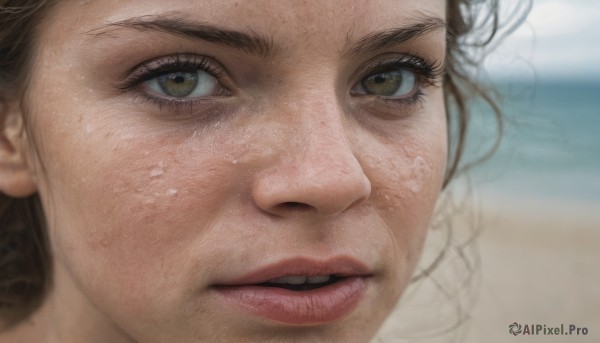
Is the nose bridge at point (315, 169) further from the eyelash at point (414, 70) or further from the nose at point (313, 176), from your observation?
the eyelash at point (414, 70)

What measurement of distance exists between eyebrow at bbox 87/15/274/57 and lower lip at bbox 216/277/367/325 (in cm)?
56

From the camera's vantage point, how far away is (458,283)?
423 cm

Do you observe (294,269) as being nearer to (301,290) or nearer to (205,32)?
(301,290)

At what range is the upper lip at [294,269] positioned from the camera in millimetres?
1682

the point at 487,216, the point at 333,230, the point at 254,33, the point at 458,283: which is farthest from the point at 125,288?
the point at 487,216

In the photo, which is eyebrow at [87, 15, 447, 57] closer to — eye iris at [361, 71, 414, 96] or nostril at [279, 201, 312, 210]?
eye iris at [361, 71, 414, 96]

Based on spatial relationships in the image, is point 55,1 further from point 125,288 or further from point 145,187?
point 125,288

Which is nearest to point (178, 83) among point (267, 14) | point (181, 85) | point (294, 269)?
point (181, 85)

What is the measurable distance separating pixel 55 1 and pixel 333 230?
907 millimetres

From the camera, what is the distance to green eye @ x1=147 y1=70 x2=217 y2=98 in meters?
1.78

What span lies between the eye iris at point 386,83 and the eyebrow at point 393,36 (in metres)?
0.12

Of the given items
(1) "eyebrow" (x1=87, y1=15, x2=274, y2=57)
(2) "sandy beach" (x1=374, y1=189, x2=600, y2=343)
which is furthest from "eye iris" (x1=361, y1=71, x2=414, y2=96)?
(2) "sandy beach" (x1=374, y1=189, x2=600, y2=343)

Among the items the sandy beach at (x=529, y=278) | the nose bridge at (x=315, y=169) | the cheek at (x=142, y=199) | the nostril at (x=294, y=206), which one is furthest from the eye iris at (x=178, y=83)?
the sandy beach at (x=529, y=278)

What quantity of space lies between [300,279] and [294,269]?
4.8 inches
